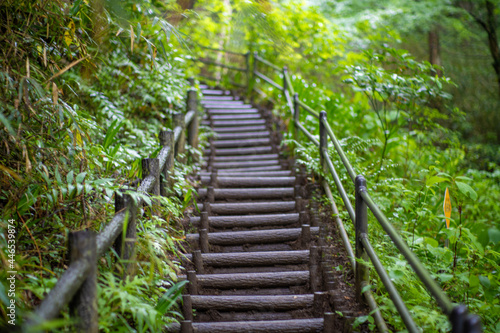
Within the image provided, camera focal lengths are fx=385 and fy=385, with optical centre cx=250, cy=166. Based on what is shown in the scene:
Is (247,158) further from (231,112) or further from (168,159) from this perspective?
(168,159)

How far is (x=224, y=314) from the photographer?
2.93 metres

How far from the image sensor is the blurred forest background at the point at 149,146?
2.30m

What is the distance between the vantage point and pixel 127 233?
7.88 ft

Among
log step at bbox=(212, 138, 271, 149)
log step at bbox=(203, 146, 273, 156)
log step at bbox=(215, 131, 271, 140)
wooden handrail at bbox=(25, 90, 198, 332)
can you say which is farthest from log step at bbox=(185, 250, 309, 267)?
log step at bbox=(215, 131, 271, 140)

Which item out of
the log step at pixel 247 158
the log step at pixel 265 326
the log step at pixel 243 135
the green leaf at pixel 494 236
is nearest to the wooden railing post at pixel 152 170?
the log step at pixel 265 326

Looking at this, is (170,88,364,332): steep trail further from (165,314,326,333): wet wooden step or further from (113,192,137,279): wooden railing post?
(113,192,137,279): wooden railing post

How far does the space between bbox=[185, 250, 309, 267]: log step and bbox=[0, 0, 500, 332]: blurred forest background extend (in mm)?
319

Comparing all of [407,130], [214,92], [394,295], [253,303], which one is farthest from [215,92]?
[394,295]

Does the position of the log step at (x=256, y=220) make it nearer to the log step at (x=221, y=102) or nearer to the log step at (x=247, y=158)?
the log step at (x=247, y=158)

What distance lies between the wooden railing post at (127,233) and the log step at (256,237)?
49.3 inches

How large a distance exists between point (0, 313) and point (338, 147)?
9.09ft

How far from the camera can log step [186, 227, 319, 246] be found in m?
3.65

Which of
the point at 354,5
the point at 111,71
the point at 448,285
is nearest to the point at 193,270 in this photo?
the point at 448,285

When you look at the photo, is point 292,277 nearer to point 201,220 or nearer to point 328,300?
point 328,300
